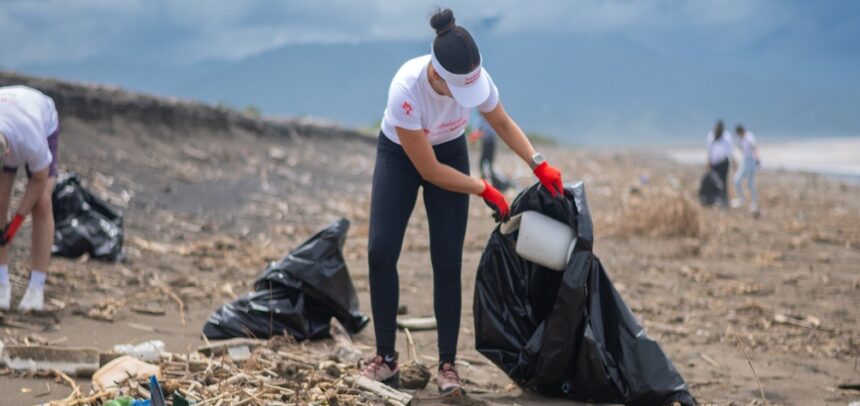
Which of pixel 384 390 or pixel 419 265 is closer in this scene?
pixel 384 390

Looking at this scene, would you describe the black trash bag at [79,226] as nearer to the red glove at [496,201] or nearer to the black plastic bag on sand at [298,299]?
the black plastic bag on sand at [298,299]

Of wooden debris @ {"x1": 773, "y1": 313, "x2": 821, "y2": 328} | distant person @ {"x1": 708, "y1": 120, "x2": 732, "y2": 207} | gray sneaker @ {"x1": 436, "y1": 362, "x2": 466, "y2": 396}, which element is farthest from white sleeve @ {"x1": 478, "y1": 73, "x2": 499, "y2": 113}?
distant person @ {"x1": 708, "y1": 120, "x2": 732, "y2": 207}

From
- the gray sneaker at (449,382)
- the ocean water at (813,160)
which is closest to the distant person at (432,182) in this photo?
the gray sneaker at (449,382)

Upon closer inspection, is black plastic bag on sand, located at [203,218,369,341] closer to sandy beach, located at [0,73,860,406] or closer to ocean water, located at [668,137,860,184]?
sandy beach, located at [0,73,860,406]

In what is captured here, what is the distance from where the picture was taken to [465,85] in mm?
3660

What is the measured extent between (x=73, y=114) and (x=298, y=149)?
6710 mm

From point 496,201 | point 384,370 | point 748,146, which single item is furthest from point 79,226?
point 748,146

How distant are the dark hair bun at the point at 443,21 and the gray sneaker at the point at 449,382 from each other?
1533 millimetres

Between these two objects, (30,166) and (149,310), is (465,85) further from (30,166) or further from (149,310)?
(149,310)

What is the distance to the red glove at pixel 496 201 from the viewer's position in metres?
3.91

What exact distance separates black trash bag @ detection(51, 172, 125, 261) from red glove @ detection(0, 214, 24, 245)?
146 centimetres

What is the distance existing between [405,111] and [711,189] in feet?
41.3

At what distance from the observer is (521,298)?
426 centimetres

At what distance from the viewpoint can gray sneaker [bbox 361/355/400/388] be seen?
13.2ft
